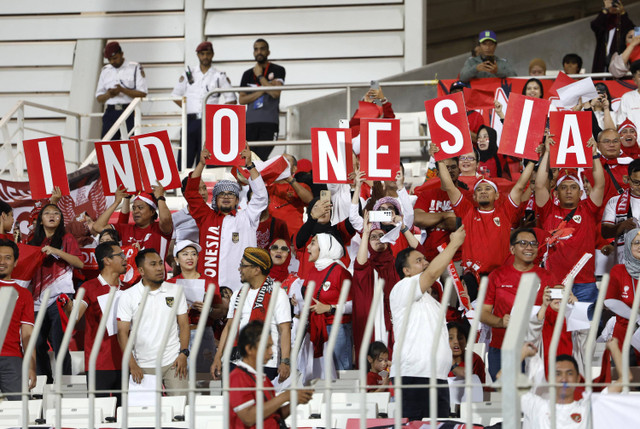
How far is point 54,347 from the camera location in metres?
8.85

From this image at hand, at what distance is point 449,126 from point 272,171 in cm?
176

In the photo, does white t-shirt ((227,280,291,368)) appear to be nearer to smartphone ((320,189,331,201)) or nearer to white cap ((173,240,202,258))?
white cap ((173,240,202,258))

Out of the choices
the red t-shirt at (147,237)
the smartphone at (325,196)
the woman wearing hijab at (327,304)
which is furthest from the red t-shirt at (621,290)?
the red t-shirt at (147,237)

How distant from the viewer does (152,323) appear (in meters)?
8.03

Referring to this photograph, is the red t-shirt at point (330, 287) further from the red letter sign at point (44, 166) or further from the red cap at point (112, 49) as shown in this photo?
the red cap at point (112, 49)

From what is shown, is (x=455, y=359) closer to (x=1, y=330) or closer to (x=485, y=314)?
(x=485, y=314)

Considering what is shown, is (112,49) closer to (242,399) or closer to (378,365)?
(378,365)

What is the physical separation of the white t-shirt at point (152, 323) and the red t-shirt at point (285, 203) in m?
2.18

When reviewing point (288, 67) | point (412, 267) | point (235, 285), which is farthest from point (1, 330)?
point (288, 67)

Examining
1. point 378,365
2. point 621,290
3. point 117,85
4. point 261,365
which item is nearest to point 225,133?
point 378,365

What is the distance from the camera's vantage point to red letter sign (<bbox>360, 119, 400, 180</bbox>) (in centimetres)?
912

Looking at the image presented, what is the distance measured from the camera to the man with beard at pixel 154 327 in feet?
26.1

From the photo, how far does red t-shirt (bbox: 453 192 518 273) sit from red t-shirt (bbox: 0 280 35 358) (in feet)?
10.6

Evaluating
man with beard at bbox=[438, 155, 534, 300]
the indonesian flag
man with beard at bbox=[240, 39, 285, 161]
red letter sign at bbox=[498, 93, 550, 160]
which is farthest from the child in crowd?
man with beard at bbox=[240, 39, 285, 161]
